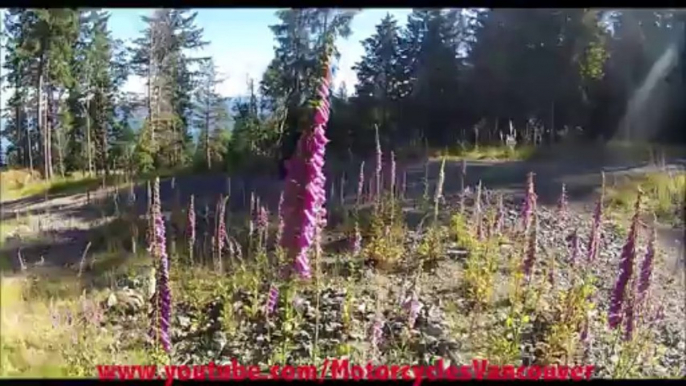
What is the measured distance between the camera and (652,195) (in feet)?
5.48

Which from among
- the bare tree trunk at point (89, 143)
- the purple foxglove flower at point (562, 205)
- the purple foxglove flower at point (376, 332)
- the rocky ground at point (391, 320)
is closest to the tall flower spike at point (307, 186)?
the rocky ground at point (391, 320)

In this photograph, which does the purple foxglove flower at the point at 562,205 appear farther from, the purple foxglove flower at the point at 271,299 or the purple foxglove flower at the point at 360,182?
the purple foxglove flower at the point at 271,299

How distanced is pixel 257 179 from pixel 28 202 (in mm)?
561

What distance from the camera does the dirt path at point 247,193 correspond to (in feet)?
5.43

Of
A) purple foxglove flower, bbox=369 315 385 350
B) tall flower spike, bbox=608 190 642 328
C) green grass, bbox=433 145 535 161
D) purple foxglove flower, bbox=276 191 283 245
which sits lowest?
purple foxglove flower, bbox=369 315 385 350

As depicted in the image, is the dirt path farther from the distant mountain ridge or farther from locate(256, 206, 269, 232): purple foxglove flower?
the distant mountain ridge

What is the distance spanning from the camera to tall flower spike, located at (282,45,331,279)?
1638 millimetres

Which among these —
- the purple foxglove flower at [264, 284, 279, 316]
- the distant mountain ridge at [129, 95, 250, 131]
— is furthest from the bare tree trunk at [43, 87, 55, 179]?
the purple foxglove flower at [264, 284, 279, 316]

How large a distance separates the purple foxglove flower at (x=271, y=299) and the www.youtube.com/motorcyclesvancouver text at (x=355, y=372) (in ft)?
0.46

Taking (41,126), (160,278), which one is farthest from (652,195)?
(41,126)

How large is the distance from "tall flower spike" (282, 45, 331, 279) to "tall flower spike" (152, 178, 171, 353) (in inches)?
11.7

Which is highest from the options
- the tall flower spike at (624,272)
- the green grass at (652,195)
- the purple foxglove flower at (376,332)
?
the green grass at (652,195)

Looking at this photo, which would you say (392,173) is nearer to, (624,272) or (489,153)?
(489,153)

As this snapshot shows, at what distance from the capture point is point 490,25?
164 cm
